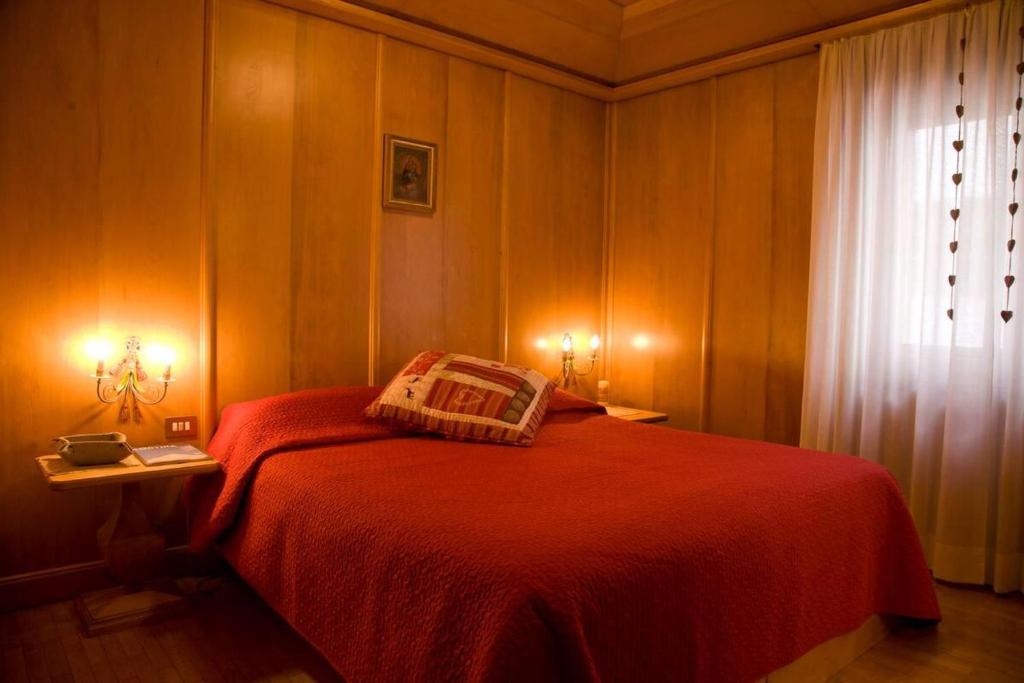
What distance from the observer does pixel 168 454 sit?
260cm

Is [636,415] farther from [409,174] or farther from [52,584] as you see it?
[52,584]

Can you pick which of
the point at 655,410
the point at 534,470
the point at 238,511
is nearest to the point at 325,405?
the point at 238,511

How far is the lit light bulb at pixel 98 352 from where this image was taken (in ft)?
8.76

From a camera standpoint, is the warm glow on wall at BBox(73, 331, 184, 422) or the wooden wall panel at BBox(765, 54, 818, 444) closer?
the warm glow on wall at BBox(73, 331, 184, 422)

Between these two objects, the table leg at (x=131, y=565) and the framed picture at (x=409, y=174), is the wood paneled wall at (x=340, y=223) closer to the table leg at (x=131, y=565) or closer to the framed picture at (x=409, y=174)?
the framed picture at (x=409, y=174)

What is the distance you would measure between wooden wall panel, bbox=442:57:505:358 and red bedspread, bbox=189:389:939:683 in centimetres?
116

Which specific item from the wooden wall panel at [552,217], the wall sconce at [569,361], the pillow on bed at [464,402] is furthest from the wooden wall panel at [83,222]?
the wall sconce at [569,361]

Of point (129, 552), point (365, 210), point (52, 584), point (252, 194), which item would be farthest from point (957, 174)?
point (52, 584)

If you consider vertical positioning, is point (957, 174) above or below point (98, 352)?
above

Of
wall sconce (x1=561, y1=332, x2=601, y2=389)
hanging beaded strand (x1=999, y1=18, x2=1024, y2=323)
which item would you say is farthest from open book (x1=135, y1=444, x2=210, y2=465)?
hanging beaded strand (x1=999, y1=18, x2=1024, y2=323)

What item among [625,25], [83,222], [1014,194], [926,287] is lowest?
[926,287]

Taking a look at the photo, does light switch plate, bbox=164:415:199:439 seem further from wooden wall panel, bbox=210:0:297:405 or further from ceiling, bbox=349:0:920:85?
ceiling, bbox=349:0:920:85

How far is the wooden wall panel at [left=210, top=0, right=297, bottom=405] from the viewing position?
297 centimetres

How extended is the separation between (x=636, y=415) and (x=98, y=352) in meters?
2.60
